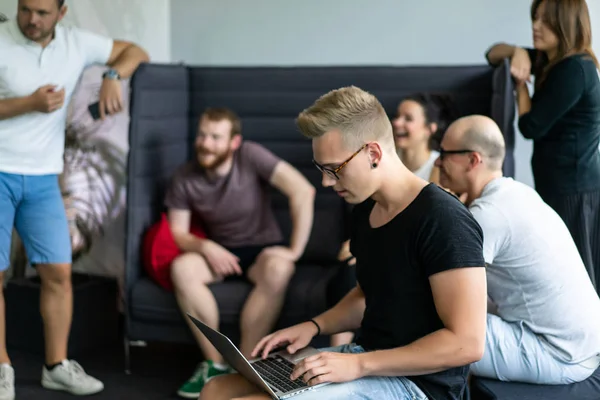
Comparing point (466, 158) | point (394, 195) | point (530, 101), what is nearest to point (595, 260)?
point (530, 101)

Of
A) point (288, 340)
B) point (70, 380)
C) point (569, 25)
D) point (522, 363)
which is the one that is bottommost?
point (70, 380)

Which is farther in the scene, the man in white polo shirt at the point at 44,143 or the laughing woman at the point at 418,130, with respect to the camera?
the laughing woman at the point at 418,130

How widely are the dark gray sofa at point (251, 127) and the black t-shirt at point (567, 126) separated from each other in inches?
9.6

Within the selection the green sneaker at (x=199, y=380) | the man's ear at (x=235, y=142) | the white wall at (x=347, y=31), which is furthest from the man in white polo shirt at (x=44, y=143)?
the white wall at (x=347, y=31)

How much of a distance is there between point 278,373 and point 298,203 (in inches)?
58.5

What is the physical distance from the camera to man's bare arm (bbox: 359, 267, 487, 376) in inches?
61.2

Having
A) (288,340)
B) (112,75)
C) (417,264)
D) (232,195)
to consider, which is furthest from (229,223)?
(417,264)

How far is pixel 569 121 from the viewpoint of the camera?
2.80 m

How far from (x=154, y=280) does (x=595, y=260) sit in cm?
169

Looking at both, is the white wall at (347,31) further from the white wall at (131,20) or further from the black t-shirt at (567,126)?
the black t-shirt at (567,126)

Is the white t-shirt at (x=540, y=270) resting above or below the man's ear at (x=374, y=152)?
below

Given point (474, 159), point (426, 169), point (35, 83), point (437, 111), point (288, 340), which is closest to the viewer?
point (288, 340)

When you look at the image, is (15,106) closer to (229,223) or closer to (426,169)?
(229,223)

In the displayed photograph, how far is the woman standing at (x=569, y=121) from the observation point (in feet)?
8.95
